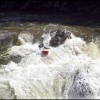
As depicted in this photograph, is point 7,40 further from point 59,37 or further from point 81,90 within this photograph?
point 81,90

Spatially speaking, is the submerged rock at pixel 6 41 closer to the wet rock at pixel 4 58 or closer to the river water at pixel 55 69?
the wet rock at pixel 4 58

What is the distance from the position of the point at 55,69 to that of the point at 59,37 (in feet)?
6.54

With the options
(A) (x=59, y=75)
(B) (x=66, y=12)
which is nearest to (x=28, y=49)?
(A) (x=59, y=75)

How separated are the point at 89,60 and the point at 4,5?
8196mm

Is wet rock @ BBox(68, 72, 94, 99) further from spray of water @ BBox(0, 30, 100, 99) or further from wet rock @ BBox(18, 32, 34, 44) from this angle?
wet rock @ BBox(18, 32, 34, 44)

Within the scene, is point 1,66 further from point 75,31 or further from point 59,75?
point 75,31

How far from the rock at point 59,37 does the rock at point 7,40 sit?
5.04 feet

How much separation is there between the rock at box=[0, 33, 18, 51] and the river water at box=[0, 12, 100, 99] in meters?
0.33

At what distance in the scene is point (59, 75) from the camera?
960cm

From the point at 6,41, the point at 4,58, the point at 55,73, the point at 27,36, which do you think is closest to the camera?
the point at 55,73

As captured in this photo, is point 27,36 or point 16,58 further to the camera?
point 27,36

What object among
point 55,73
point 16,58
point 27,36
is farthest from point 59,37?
point 55,73

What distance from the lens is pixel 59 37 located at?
11602mm

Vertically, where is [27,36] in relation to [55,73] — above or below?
above
